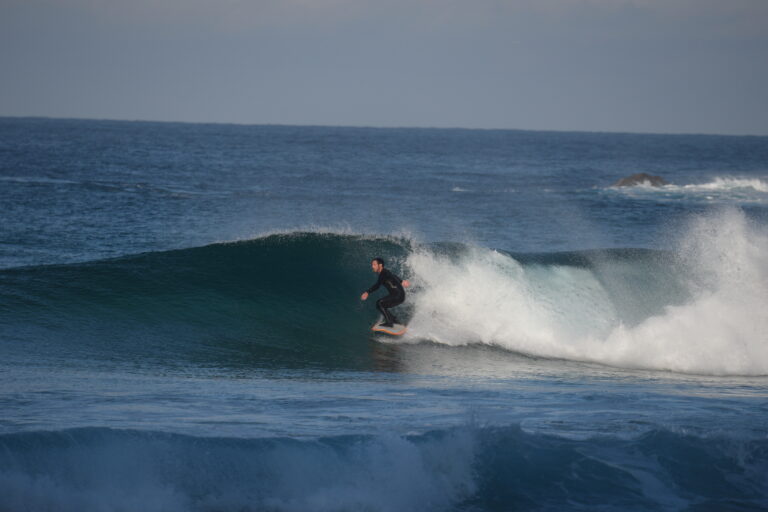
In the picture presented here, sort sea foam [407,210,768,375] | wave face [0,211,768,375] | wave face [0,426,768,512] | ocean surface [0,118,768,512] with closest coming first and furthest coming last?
wave face [0,426,768,512], ocean surface [0,118,768,512], wave face [0,211,768,375], sea foam [407,210,768,375]

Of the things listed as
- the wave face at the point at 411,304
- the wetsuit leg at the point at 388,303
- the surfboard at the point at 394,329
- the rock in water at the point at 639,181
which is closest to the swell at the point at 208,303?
the wave face at the point at 411,304

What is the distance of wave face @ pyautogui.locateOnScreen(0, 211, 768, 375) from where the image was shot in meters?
11.4

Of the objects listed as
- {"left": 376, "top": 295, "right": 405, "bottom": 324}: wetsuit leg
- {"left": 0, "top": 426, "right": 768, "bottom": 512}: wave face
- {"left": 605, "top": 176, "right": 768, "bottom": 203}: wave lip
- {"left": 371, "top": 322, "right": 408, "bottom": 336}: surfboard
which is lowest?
{"left": 0, "top": 426, "right": 768, "bottom": 512}: wave face

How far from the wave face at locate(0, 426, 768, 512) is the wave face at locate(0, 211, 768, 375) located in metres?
3.94

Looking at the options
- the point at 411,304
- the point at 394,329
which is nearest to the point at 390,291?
the point at 394,329

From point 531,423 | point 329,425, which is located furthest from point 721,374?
point 329,425

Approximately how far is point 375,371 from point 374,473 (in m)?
3.89

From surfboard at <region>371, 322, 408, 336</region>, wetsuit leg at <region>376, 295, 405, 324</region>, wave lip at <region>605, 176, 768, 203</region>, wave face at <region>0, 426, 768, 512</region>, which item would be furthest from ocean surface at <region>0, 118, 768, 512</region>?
wave lip at <region>605, 176, 768, 203</region>

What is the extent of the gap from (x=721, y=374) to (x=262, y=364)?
6401 millimetres

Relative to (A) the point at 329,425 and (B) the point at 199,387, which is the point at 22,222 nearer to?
(B) the point at 199,387

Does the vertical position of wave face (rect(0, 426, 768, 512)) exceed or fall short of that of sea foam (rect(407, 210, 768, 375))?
it falls short

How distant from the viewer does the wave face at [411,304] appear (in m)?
11.4

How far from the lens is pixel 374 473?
659cm

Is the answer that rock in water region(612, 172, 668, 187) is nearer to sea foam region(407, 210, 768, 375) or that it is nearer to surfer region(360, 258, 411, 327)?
sea foam region(407, 210, 768, 375)
